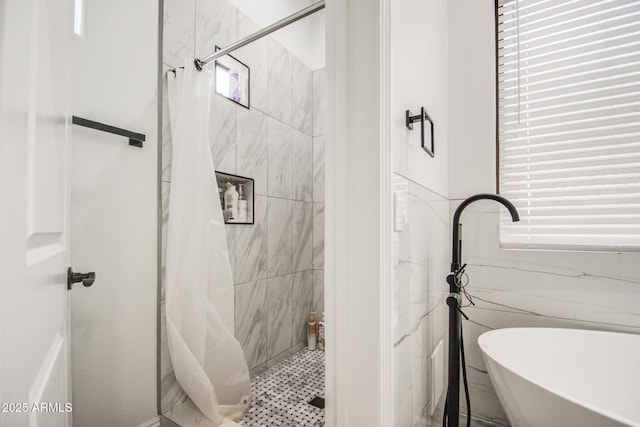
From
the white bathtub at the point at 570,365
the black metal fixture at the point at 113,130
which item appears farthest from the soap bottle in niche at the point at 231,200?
the white bathtub at the point at 570,365

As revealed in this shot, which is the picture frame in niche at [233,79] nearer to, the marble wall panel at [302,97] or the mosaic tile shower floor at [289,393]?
the marble wall panel at [302,97]

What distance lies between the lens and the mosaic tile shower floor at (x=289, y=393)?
145cm

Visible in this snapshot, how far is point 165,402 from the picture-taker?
137cm

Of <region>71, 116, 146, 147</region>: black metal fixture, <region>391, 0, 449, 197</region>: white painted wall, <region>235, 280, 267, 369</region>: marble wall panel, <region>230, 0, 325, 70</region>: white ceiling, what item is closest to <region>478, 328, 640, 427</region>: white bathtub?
<region>391, 0, 449, 197</region>: white painted wall

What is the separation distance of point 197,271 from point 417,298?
1012mm

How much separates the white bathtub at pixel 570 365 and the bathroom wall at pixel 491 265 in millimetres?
170

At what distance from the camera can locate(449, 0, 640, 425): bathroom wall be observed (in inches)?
51.7

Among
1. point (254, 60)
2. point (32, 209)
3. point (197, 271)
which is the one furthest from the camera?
point (254, 60)

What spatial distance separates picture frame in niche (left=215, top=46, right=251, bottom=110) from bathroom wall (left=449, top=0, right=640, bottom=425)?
4.30 ft

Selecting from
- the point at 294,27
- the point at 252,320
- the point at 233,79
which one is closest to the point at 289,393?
the point at 252,320

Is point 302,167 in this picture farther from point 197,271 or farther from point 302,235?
point 197,271

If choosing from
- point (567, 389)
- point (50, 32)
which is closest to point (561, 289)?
point (567, 389)

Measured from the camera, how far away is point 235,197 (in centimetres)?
178

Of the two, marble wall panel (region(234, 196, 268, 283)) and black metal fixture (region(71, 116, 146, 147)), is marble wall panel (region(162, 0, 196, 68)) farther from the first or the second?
marble wall panel (region(234, 196, 268, 283))
